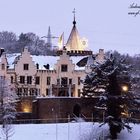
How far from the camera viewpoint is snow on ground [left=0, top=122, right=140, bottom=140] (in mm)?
43656

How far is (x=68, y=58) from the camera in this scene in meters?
58.1

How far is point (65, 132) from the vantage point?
44.8 m

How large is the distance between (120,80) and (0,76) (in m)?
15.5

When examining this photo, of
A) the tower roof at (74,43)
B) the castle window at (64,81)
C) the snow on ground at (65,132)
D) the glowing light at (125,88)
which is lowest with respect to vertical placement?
the snow on ground at (65,132)

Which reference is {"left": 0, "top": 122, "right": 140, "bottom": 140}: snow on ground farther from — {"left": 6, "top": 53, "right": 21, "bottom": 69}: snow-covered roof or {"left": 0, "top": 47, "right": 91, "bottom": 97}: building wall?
{"left": 6, "top": 53, "right": 21, "bottom": 69}: snow-covered roof

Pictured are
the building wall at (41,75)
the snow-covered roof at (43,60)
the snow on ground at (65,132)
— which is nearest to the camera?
the snow on ground at (65,132)

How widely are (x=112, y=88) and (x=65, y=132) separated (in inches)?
213

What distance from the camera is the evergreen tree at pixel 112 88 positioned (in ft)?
144

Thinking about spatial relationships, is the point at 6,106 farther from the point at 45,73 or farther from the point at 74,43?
the point at 74,43

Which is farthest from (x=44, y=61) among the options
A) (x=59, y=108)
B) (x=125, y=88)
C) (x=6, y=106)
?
(x=125, y=88)

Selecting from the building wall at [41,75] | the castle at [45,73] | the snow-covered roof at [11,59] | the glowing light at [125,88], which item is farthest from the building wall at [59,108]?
the snow-covered roof at [11,59]

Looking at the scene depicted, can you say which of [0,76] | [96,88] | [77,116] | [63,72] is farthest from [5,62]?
[96,88]

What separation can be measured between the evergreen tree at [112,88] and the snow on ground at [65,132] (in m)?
1.34

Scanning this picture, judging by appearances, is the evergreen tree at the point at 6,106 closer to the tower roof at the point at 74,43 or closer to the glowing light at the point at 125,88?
the glowing light at the point at 125,88
